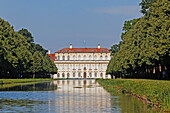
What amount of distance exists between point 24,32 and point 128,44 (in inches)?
2374

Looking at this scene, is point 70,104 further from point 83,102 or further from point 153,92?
point 153,92

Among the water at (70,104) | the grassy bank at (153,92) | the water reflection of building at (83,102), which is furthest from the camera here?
the water reflection of building at (83,102)

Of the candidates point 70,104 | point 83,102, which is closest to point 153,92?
point 70,104

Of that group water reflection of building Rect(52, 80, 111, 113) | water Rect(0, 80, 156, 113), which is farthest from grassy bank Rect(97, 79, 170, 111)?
water reflection of building Rect(52, 80, 111, 113)

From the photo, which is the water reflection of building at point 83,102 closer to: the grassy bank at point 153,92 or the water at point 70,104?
the water at point 70,104

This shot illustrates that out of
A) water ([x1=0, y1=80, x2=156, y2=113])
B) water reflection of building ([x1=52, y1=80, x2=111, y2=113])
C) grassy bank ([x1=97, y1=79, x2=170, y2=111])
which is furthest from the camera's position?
water reflection of building ([x1=52, y1=80, x2=111, y2=113])

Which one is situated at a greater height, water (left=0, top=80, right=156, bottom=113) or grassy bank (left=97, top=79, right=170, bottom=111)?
grassy bank (left=97, top=79, right=170, bottom=111)

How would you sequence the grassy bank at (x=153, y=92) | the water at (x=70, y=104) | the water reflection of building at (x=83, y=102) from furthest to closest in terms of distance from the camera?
Answer: the water reflection of building at (x=83, y=102) < the water at (x=70, y=104) < the grassy bank at (x=153, y=92)

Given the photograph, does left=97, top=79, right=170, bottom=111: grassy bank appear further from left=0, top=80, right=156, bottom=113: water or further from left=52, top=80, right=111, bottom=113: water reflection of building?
left=52, top=80, right=111, bottom=113: water reflection of building

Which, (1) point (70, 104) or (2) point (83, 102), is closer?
(1) point (70, 104)

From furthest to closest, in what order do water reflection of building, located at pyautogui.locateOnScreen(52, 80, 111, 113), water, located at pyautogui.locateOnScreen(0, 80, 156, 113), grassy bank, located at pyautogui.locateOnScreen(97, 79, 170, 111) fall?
water reflection of building, located at pyautogui.locateOnScreen(52, 80, 111, 113)
water, located at pyautogui.locateOnScreen(0, 80, 156, 113)
grassy bank, located at pyautogui.locateOnScreen(97, 79, 170, 111)

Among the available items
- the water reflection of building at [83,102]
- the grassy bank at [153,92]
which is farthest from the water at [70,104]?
the grassy bank at [153,92]

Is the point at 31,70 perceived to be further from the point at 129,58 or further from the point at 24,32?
the point at 129,58

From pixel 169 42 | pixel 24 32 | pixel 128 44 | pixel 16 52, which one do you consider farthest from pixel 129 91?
pixel 24 32
